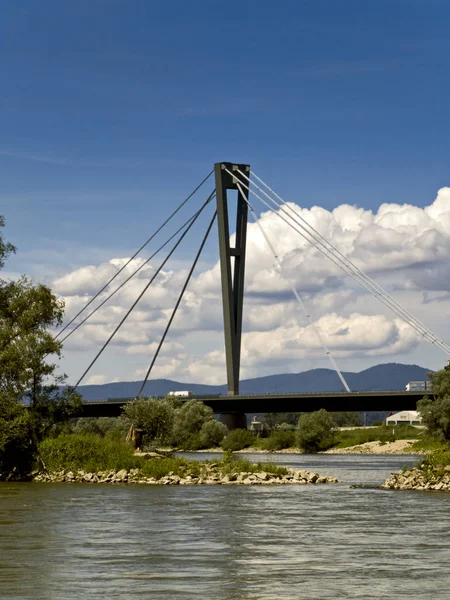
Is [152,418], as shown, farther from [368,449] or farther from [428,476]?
[368,449]

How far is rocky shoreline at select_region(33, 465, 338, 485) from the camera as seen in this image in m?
44.6

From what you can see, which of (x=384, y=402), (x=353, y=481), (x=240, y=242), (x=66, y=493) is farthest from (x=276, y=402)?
(x=66, y=493)

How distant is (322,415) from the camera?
10525 centimetres

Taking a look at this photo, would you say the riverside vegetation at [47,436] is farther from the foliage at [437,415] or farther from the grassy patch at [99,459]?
the foliage at [437,415]

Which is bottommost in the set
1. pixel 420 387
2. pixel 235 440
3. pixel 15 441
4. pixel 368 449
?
pixel 368 449

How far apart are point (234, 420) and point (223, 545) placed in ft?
260

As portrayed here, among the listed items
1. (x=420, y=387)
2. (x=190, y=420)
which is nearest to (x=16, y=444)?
(x=190, y=420)

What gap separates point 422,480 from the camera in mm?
40875

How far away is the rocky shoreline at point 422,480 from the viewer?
4000 centimetres

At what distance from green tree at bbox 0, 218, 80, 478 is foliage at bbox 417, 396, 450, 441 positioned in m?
29.2

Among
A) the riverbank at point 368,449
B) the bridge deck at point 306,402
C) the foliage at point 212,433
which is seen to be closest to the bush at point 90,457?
the bridge deck at point 306,402

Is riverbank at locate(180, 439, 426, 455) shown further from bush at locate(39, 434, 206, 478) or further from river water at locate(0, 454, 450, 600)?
river water at locate(0, 454, 450, 600)

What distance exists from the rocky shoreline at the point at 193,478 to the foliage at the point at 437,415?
24.0 meters

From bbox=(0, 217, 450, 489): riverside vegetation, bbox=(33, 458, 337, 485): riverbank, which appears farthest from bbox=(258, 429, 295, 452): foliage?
bbox=(33, 458, 337, 485): riverbank
